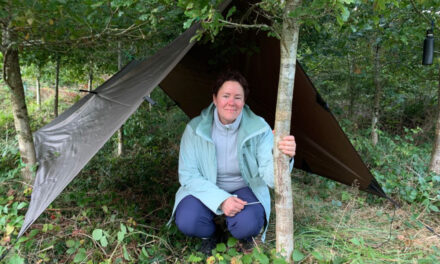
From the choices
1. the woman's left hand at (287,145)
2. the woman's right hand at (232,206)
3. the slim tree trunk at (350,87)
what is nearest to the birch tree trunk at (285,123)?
the woman's left hand at (287,145)

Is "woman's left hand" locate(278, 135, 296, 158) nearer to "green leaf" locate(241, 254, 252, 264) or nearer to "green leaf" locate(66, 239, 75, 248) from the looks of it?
"green leaf" locate(241, 254, 252, 264)

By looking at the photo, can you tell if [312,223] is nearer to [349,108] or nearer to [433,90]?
[349,108]

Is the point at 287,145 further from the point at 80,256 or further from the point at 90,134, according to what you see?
the point at 80,256

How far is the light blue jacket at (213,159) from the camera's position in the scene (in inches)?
67.0

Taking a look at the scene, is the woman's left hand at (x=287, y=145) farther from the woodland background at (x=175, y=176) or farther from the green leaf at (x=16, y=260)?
the green leaf at (x=16, y=260)

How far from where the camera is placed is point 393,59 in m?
3.73

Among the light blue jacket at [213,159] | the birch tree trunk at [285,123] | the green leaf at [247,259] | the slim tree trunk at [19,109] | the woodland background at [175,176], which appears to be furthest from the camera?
the slim tree trunk at [19,109]

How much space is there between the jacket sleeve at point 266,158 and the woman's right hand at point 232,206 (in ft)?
0.70

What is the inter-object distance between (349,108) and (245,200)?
143 inches

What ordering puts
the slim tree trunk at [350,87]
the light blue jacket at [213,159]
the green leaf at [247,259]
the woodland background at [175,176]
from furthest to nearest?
the slim tree trunk at [350,87], the light blue jacket at [213,159], the woodland background at [175,176], the green leaf at [247,259]

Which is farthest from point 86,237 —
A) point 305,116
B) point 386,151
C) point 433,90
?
point 433,90

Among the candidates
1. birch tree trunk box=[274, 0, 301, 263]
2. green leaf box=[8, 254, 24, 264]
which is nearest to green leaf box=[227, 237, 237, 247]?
birch tree trunk box=[274, 0, 301, 263]

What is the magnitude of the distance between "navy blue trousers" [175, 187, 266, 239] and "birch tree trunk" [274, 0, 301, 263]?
0.75ft

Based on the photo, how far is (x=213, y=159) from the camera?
1.80m
